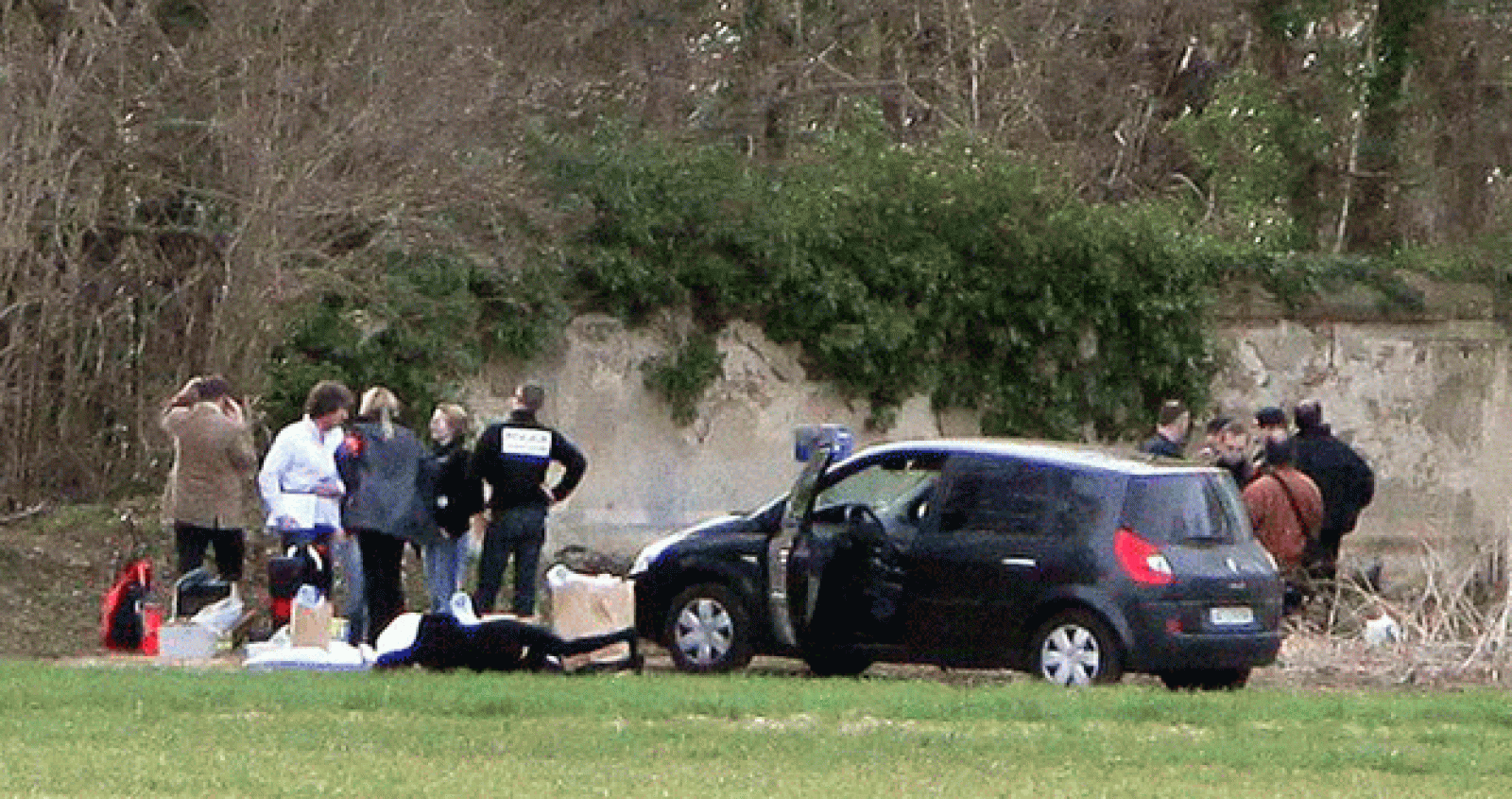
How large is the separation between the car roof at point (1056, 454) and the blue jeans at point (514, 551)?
2399 millimetres

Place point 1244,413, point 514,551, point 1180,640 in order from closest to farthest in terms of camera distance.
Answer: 1. point 1180,640
2. point 514,551
3. point 1244,413

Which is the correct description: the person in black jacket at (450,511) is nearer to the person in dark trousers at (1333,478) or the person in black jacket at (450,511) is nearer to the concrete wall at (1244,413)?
the concrete wall at (1244,413)

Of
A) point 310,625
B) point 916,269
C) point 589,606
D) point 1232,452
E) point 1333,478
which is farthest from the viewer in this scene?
point 916,269

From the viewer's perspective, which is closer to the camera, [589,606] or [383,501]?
[589,606]

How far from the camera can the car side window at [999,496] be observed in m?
21.8

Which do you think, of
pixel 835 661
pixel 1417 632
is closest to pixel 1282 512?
pixel 1417 632

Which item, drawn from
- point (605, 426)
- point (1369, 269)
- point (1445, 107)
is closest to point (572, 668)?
point (605, 426)

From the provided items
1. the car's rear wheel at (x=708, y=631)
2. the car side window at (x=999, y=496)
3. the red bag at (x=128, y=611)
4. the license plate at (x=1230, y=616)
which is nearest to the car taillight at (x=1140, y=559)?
the license plate at (x=1230, y=616)

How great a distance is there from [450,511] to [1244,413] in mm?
10353

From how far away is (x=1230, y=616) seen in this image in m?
21.7

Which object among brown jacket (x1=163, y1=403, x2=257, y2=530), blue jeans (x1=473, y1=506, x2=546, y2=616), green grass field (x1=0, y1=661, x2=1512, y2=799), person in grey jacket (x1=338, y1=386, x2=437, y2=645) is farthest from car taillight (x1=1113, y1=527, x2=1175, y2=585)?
brown jacket (x1=163, y1=403, x2=257, y2=530)

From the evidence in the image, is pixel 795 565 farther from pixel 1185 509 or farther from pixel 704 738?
pixel 704 738

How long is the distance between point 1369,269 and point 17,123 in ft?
42.1

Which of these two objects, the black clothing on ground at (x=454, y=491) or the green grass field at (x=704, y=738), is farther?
the black clothing on ground at (x=454, y=491)
